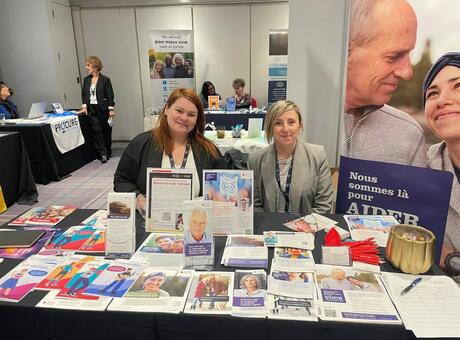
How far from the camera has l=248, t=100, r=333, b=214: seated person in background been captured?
1937 mm

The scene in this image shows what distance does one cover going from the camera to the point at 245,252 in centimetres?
134

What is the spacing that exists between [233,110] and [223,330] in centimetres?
414

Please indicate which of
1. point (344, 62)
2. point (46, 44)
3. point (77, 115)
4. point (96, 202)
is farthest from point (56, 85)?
point (344, 62)

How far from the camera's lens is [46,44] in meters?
6.00

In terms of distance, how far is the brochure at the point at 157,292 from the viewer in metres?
1.05

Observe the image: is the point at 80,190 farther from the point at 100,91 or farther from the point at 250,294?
the point at 250,294

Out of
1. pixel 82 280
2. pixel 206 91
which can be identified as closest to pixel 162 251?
pixel 82 280

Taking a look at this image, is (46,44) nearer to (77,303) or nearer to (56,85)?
(56,85)

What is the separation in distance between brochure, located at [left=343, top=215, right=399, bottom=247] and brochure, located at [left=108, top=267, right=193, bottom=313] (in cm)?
75

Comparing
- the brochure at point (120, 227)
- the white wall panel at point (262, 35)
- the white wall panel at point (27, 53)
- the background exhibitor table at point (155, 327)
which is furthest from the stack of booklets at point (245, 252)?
the white wall panel at point (27, 53)

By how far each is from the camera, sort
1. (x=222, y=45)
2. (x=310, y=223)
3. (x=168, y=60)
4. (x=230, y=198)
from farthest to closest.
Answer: (x=222, y=45)
(x=168, y=60)
(x=310, y=223)
(x=230, y=198)

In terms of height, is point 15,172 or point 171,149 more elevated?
point 171,149

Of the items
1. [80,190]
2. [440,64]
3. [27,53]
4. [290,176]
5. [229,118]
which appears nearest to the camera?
[440,64]

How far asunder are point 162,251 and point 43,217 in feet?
2.30
